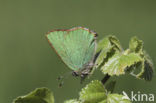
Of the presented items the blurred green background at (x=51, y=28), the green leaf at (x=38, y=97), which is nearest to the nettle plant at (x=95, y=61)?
the green leaf at (x=38, y=97)

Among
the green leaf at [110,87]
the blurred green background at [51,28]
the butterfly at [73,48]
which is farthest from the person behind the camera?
the blurred green background at [51,28]

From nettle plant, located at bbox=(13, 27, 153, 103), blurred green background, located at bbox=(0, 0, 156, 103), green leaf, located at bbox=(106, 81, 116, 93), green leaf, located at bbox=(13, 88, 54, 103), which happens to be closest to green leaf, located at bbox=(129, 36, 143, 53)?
nettle plant, located at bbox=(13, 27, 153, 103)

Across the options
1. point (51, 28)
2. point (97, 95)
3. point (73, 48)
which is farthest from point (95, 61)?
point (51, 28)

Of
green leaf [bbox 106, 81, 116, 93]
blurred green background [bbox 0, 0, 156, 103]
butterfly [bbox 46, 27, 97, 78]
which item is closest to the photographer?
green leaf [bbox 106, 81, 116, 93]

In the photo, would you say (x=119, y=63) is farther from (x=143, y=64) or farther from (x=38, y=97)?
(x=38, y=97)

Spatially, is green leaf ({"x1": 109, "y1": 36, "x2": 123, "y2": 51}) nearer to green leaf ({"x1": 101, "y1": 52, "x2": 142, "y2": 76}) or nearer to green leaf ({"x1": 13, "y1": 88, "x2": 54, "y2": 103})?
green leaf ({"x1": 101, "y1": 52, "x2": 142, "y2": 76})

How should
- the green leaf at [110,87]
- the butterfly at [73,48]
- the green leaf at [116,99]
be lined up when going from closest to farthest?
the green leaf at [116,99] < the green leaf at [110,87] < the butterfly at [73,48]

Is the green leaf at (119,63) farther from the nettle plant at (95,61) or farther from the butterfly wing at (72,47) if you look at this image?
the butterfly wing at (72,47)
